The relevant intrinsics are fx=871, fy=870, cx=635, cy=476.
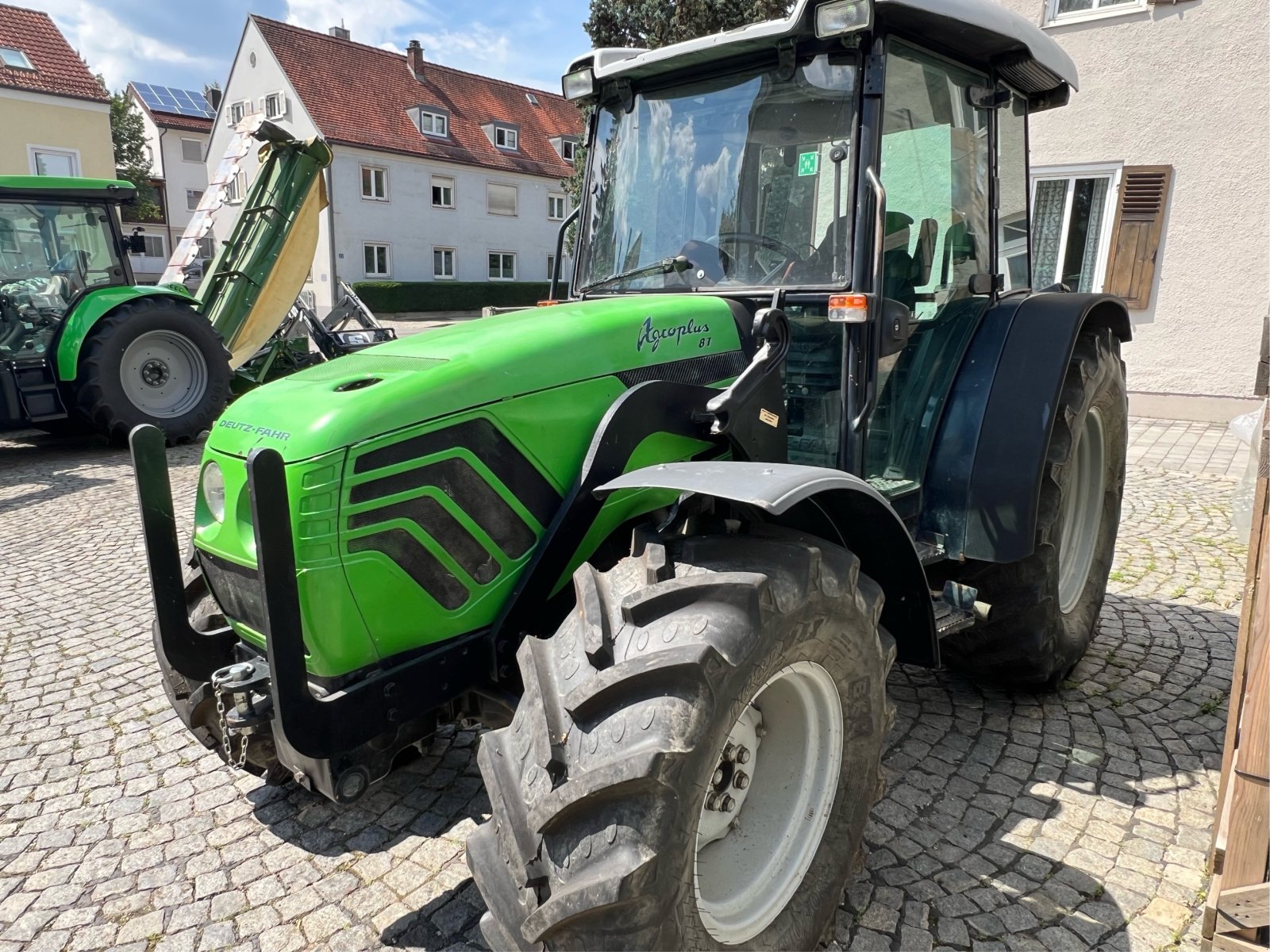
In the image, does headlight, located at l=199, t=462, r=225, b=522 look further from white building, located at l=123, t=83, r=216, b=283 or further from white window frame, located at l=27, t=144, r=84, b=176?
white building, located at l=123, t=83, r=216, b=283

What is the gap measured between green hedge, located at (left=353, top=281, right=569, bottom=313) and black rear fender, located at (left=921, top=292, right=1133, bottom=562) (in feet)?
84.5

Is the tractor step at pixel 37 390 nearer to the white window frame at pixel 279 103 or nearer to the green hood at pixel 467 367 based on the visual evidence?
the green hood at pixel 467 367

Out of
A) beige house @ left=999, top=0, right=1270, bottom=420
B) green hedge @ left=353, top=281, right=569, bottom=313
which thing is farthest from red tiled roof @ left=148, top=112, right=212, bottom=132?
beige house @ left=999, top=0, right=1270, bottom=420

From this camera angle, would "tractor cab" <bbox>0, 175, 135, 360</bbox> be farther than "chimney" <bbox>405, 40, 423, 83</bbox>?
No

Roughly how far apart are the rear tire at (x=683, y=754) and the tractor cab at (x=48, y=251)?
27.5 feet

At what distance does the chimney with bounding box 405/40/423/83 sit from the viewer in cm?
3216

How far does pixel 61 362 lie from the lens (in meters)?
8.02

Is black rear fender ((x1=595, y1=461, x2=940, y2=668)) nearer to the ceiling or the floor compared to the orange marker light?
nearer to the floor

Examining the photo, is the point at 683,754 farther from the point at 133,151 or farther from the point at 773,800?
the point at 133,151

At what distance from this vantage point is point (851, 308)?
2.56 meters

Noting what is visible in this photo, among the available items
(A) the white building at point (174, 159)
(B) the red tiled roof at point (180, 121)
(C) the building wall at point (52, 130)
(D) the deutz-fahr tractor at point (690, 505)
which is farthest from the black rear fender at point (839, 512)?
(B) the red tiled roof at point (180, 121)

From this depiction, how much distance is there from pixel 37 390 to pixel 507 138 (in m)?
28.8

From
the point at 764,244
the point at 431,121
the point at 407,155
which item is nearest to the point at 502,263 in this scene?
the point at 407,155

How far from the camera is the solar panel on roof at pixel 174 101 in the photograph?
40.9m
